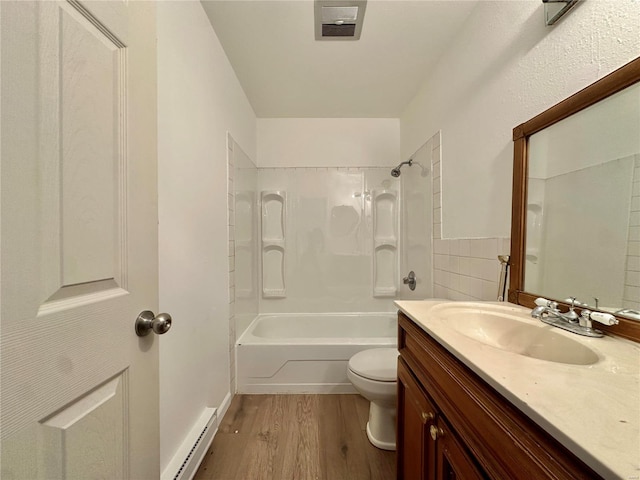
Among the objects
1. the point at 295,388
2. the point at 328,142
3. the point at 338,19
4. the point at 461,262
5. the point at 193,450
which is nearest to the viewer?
the point at 193,450

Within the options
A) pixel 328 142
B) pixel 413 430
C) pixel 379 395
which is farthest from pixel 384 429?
pixel 328 142

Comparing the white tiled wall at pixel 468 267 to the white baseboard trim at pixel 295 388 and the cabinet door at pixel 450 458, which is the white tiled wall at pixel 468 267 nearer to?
the cabinet door at pixel 450 458

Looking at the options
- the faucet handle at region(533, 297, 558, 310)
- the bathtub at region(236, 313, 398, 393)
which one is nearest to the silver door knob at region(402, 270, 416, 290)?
the bathtub at region(236, 313, 398, 393)

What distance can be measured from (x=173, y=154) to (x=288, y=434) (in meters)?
1.63

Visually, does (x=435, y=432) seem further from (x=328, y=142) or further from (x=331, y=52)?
(x=328, y=142)

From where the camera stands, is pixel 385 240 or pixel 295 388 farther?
pixel 385 240

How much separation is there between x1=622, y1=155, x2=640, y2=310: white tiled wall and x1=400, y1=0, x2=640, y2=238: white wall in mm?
352

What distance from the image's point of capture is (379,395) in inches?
53.2

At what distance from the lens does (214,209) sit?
1541mm

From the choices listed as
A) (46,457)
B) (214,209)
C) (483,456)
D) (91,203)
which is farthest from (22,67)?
(214,209)

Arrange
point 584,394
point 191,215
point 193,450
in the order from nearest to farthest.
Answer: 1. point 584,394
2. point 193,450
3. point 191,215

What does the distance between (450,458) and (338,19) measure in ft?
6.26

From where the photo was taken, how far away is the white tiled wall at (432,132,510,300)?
1205mm

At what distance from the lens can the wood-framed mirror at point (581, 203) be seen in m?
0.68
